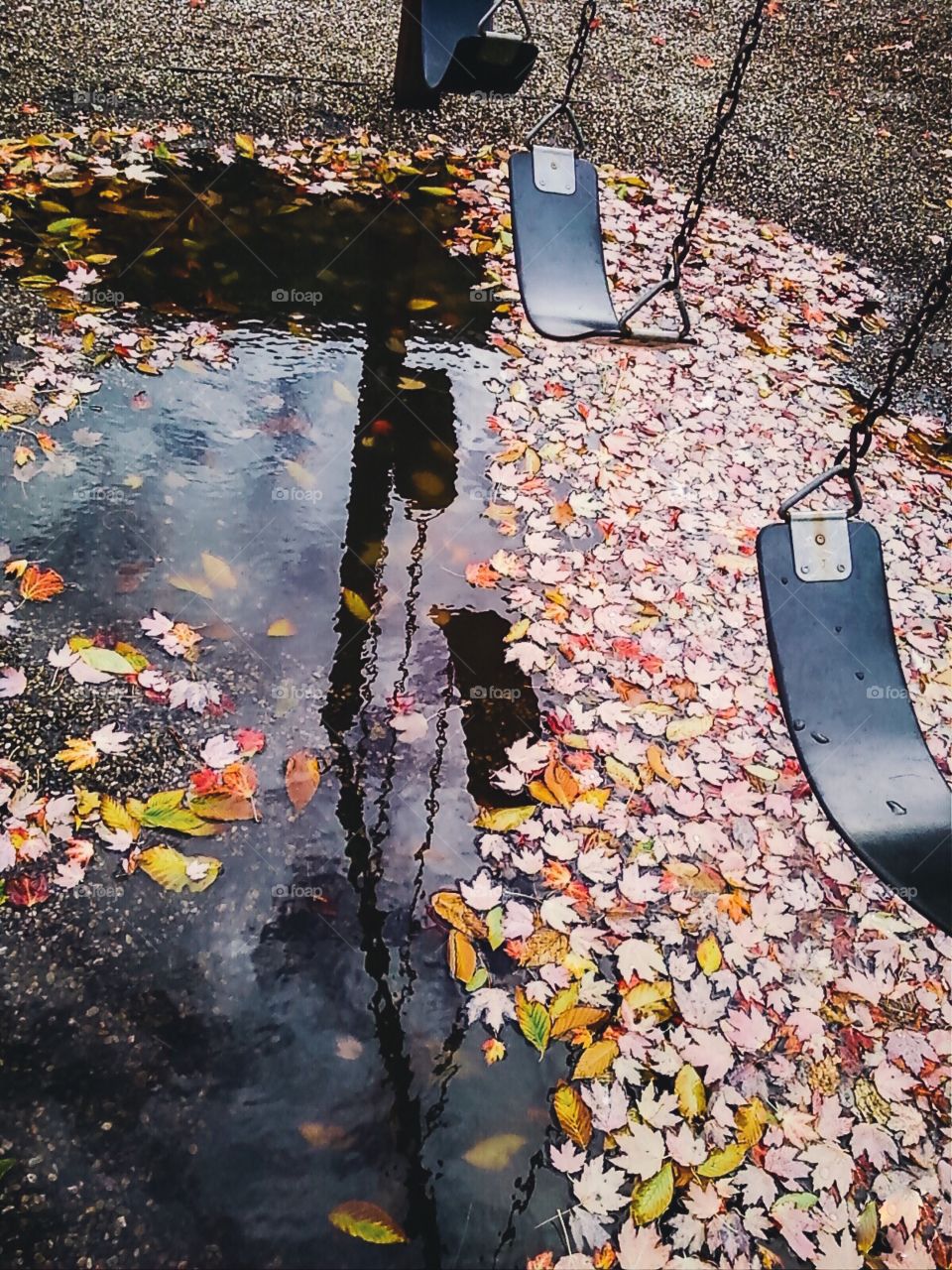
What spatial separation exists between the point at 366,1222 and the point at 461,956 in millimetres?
652

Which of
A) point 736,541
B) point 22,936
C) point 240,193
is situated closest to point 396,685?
point 22,936

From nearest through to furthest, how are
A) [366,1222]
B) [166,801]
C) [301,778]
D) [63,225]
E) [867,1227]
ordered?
1. [366,1222]
2. [867,1227]
3. [166,801]
4. [301,778]
5. [63,225]

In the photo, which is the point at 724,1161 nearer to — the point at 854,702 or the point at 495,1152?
the point at 495,1152

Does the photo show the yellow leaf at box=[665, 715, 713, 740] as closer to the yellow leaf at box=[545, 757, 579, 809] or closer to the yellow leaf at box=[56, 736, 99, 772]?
the yellow leaf at box=[545, 757, 579, 809]

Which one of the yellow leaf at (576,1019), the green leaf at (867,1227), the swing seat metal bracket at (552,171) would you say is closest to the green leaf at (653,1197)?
the yellow leaf at (576,1019)

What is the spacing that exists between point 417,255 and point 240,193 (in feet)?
3.55

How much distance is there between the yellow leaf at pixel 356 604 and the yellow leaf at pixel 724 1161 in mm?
1918

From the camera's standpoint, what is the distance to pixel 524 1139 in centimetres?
212

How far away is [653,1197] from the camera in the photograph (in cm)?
205

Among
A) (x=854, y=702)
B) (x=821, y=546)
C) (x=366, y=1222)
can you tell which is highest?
(x=821, y=546)

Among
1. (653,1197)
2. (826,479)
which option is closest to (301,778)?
(653,1197)

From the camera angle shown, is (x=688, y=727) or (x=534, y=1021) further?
(x=688, y=727)

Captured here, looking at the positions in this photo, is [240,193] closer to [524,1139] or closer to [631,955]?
[631,955]

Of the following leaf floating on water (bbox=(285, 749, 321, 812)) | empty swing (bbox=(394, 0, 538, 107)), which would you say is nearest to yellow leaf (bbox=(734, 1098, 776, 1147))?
leaf floating on water (bbox=(285, 749, 321, 812))
